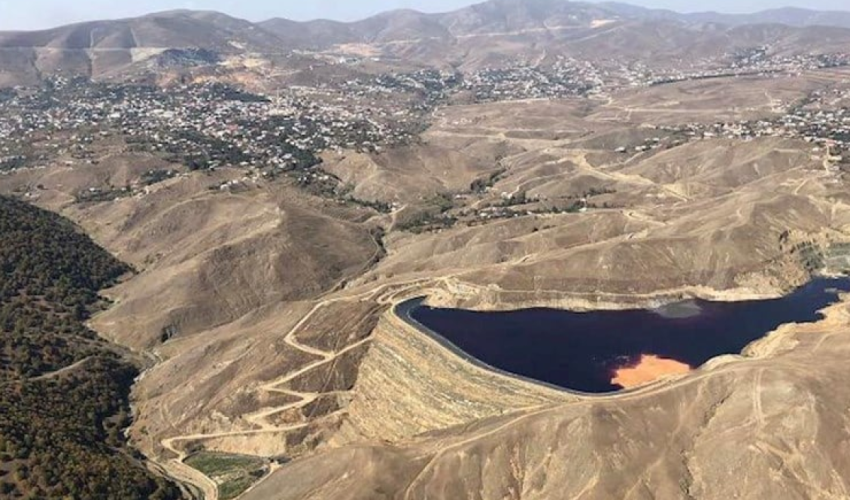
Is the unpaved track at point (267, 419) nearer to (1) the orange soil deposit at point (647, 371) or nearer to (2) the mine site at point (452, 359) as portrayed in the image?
(2) the mine site at point (452, 359)

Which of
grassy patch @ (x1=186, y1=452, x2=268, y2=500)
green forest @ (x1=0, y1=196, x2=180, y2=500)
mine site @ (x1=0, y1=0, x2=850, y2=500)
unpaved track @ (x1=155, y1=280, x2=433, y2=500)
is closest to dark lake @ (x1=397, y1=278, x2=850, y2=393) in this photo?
mine site @ (x1=0, y1=0, x2=850, y2=500)

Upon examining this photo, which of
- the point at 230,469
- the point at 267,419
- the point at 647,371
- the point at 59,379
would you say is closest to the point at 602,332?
the point at 647,371

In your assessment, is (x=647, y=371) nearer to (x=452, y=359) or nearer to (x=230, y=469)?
(x=452, y=359)

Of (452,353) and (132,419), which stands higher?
(452,353)

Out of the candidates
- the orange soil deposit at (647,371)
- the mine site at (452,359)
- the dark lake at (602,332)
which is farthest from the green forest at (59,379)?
the orange soil deposit at (647,371)

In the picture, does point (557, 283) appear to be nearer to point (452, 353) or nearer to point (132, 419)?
point (452, 353)

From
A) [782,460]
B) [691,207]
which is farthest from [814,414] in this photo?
[691,207]

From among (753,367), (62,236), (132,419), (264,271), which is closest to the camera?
(753,367)
